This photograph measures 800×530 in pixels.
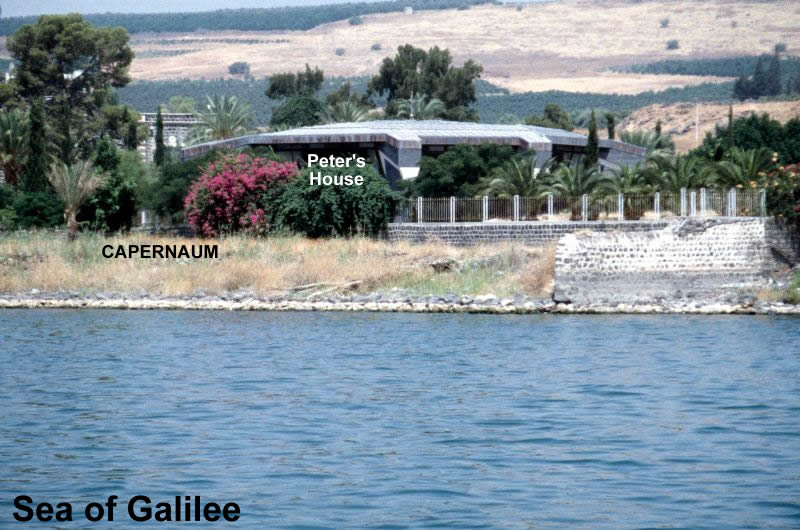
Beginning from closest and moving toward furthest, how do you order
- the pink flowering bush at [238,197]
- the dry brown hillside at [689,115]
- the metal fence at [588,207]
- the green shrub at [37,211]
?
1. the metal fence at [588,207]
2. the pink flowering bush at [238,197]
3. the green shrub at [37,211]
4. the dry brown hillside at [689,115]

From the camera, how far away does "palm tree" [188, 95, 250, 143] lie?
238ft

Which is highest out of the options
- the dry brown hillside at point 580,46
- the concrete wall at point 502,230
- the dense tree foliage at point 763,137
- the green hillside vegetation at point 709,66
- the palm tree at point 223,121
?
the dry brown hillside at point 580,46

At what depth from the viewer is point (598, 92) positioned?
158 m

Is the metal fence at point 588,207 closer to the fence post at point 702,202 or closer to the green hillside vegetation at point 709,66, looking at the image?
the fence post at point 702,202

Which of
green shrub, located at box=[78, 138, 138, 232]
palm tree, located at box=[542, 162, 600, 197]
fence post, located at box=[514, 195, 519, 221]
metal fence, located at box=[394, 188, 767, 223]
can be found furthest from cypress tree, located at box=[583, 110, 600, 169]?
green shrub, located at box=[78, 138, 138, 232]

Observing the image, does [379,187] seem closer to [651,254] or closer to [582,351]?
[651,254]

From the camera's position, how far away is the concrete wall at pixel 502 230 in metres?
42.7

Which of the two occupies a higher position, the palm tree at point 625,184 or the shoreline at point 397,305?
the palm tree at point 625,184

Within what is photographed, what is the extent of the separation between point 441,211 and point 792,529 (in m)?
34.0

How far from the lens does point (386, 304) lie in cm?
3672

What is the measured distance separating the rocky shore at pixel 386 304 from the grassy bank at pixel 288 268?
88 centimetres

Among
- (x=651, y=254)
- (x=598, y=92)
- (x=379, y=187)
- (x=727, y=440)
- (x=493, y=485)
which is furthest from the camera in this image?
(x=598, y=92)

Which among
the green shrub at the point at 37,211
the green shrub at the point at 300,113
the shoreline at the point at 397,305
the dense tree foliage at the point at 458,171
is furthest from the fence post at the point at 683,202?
the green shrub at the point at 300,113

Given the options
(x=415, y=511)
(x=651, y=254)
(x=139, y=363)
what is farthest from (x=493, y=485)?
(x=651, y=254)
